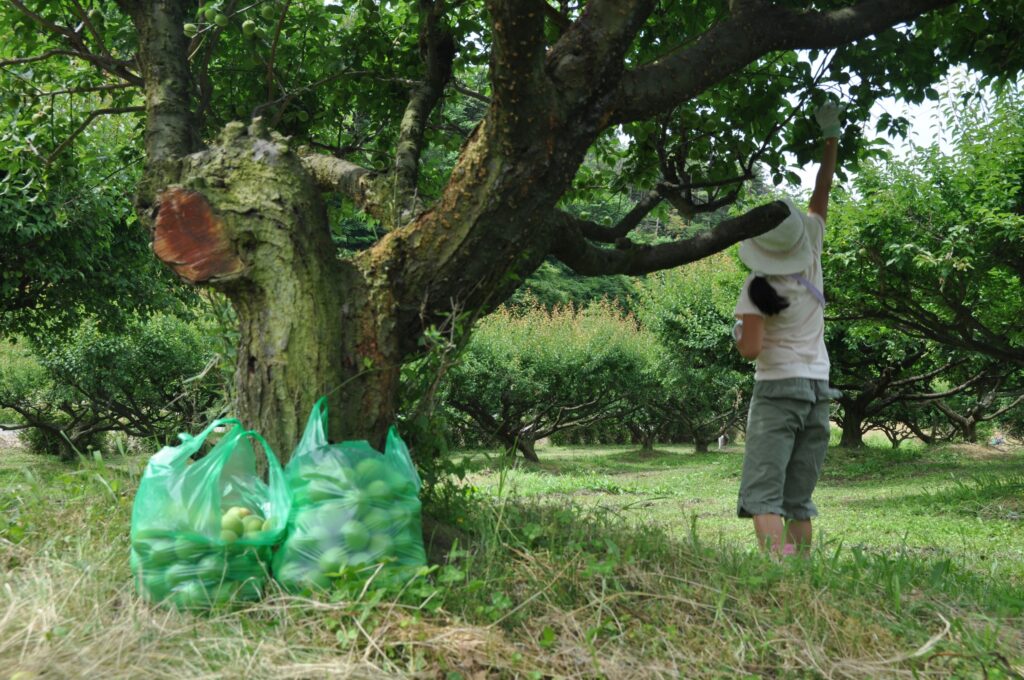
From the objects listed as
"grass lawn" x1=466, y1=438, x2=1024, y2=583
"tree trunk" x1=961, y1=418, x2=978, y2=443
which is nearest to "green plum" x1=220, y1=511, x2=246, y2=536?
"grass lawn" x1=466, y1=438, x2=1024, y2=583

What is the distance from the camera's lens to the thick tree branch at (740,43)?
10.9 feet

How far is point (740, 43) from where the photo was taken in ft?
11.5

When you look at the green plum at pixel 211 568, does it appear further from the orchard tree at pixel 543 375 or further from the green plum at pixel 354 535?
the orchard tree at pixel 543 375

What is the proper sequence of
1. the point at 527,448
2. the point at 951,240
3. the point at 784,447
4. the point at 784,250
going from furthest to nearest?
the point at 527,448, the point at 951,240, the point at 784,250, the point at 784,447

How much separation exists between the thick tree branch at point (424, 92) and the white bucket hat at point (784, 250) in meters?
1.69

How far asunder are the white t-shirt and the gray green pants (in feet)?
0.17

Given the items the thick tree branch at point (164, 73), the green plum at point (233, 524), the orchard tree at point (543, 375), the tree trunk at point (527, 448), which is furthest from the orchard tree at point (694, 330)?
the green plum at point (233, 524)

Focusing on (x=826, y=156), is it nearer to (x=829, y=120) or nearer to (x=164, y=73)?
(x=829, y=120)

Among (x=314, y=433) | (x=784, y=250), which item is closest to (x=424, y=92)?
(x=784, y=250)

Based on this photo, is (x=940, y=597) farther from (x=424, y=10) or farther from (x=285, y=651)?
(x=424, y=10)

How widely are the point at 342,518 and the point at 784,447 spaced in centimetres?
226

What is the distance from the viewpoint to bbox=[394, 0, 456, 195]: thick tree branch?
3.88 m

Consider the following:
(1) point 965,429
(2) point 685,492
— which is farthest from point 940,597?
(1) point 965,429

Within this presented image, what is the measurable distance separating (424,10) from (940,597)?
13.1ft
